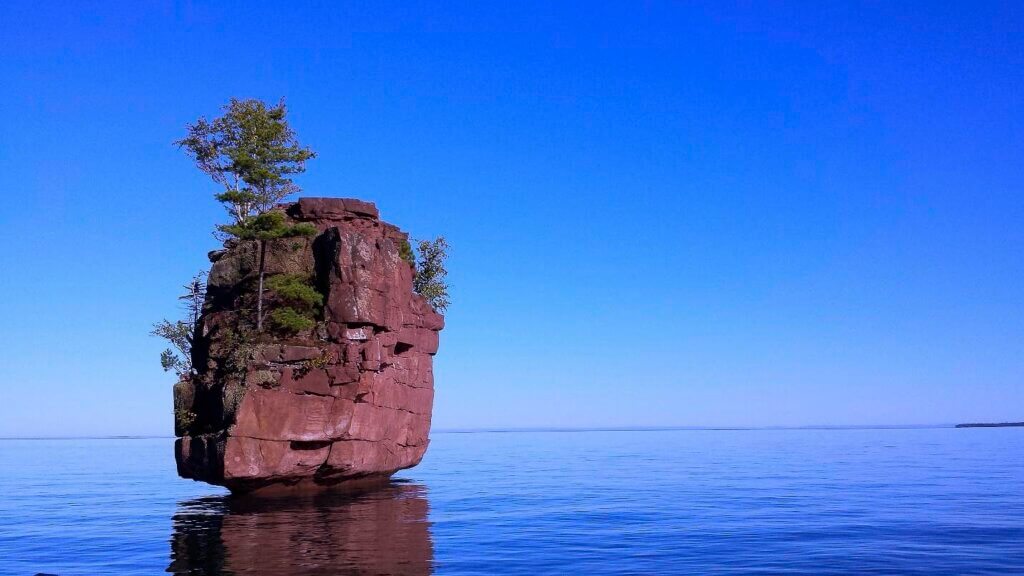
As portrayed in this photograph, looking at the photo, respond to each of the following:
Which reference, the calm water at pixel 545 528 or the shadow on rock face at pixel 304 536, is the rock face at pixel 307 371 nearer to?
the shadow on rock face at pixel 304 536

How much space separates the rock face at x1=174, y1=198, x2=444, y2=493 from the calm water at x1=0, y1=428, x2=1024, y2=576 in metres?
2.24

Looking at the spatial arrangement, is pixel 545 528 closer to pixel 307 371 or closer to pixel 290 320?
pixel 307 371

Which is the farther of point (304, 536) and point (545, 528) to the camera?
point (545, 528)

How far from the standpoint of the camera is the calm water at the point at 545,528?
23984mm

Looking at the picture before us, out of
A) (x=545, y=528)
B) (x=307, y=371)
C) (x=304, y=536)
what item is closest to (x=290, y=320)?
(x=307, y=371)

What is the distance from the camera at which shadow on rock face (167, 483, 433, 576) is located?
77.0 feet

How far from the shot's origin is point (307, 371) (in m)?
39.6

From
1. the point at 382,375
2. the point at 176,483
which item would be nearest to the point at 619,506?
the point at 382,375

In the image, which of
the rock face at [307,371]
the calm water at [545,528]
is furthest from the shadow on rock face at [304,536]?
the rock face at [307,371]

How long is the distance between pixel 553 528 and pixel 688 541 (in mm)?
5906

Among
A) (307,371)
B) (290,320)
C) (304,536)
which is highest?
(290,320)

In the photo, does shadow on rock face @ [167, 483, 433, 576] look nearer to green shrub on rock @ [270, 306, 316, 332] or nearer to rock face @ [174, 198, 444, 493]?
rock face @ [174, 198, 444, 493]

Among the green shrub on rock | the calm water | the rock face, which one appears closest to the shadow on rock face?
the calm water

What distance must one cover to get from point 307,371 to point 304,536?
12170 millimetres
